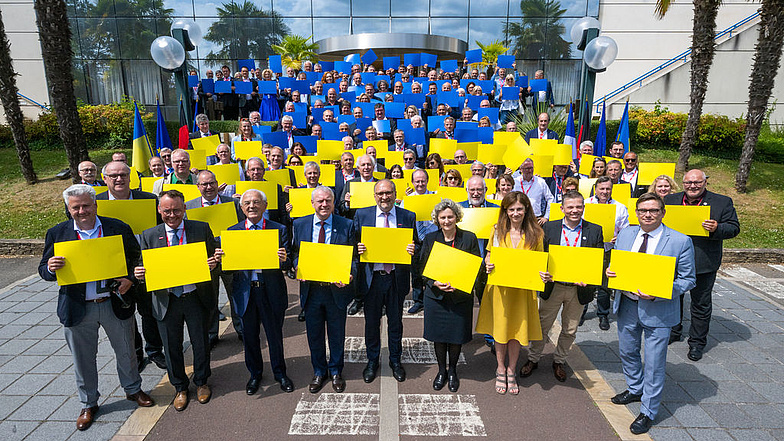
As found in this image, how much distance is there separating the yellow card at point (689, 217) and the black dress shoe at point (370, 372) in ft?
12.6

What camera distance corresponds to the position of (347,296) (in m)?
4.60

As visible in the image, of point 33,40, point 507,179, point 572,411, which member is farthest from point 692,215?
point 33,40

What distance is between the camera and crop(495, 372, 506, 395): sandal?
4.64m

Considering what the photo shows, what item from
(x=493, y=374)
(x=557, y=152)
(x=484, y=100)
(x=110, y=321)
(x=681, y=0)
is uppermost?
(x=681, y=0)

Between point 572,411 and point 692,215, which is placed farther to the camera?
point 692,215

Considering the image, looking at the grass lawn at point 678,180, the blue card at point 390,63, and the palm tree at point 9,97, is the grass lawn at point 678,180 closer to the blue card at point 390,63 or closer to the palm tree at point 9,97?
the palm tree at point 9,97

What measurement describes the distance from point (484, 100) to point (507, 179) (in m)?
5.91

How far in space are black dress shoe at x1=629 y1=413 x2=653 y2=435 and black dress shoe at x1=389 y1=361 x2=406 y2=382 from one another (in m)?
2.29

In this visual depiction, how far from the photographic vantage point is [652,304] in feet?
12.9

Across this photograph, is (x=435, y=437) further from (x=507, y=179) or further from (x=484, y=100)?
(x=484, y=100)

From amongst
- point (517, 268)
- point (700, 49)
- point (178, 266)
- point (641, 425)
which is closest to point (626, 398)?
point (641, 425)

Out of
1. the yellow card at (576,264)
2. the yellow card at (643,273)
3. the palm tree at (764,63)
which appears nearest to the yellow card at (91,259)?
the yellow card at (576,264)

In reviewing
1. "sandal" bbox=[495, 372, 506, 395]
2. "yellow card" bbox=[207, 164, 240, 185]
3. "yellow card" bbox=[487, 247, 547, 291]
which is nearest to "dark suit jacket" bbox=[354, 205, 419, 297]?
"yellow card" bbox=[487, 247, 547, 291]

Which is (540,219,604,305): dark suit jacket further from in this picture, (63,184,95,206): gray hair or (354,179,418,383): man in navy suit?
(63,184,95,206): gray hair
